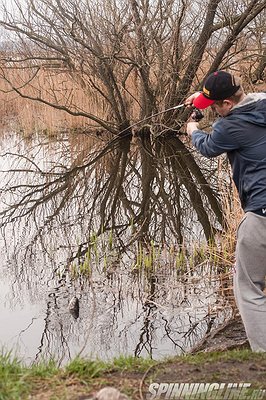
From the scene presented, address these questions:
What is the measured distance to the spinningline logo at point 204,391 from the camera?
2898 mm

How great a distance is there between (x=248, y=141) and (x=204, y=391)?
5.34ft

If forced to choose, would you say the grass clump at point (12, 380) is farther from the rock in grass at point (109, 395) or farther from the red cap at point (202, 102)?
the red cap at point (202, 102)

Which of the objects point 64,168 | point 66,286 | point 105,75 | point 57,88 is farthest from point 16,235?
point 57,88

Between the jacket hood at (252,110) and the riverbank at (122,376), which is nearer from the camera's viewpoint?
the riverbank at (122,376)

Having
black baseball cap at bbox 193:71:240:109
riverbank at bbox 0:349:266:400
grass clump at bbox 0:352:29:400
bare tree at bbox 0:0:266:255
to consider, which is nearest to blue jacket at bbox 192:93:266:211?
black baseball cap at bbox 193:71:240:109

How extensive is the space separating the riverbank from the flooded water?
0.56 m

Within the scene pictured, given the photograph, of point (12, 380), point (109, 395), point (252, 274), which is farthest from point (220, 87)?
point (12, 380)

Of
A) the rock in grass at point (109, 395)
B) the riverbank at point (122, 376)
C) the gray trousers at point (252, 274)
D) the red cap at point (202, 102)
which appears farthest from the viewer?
the red cap at point (202, 102)

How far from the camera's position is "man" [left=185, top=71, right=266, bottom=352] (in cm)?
378

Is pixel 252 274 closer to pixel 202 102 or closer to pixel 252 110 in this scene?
pixel 252 110

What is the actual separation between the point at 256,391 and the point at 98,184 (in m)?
8.70

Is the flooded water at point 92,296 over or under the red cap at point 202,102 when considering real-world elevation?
under

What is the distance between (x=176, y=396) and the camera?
115 inches

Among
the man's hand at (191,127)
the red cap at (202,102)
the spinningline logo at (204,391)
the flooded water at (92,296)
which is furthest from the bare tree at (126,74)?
the spinningline logo at (204,391)
